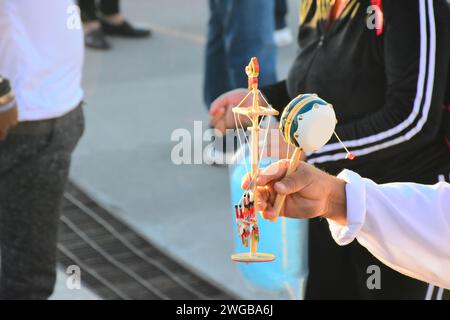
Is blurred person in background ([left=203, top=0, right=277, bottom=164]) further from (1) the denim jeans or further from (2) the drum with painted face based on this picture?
(2) the drum with painted face

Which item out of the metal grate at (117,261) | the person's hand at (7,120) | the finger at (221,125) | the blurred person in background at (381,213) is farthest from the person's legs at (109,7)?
the blurred person in background at (381,213)

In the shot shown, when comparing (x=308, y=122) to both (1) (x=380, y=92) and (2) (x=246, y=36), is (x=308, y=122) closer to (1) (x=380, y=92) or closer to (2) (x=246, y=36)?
(1) (x=380, y=92)

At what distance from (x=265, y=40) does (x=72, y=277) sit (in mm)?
1715

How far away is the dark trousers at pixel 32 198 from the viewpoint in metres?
2.86

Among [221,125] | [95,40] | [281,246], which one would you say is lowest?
[95,40]

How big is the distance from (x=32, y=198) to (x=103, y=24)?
209 inches

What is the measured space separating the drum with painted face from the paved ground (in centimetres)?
224

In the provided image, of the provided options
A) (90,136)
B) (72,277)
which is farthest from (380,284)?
(90,136)

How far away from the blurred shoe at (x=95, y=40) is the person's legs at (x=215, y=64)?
101 inches

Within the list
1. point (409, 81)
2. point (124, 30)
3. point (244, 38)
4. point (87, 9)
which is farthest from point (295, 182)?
point (124, 30)

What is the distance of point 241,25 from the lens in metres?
4.93

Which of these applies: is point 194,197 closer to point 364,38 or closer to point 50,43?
point 50,43

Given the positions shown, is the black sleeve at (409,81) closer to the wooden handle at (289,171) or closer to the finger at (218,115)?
the finger at (218,115)

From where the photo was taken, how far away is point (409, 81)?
235 centimetres
